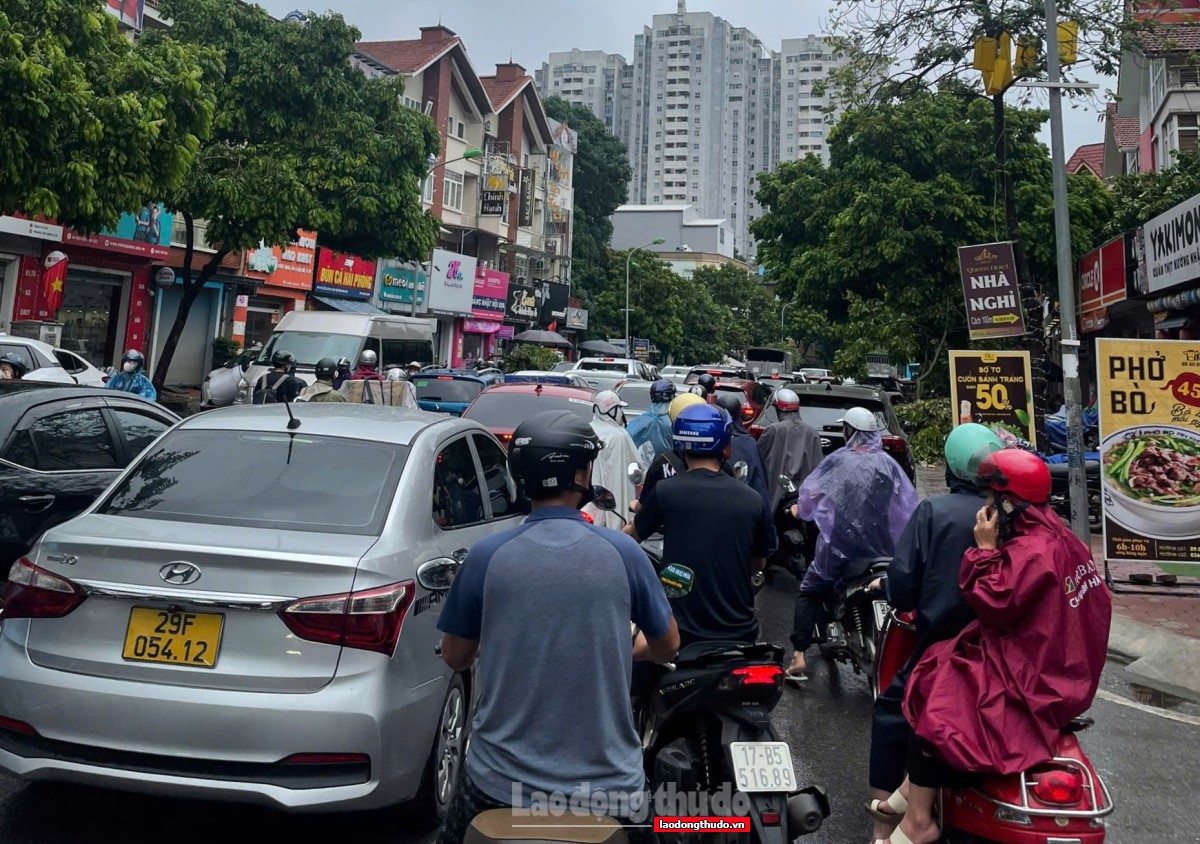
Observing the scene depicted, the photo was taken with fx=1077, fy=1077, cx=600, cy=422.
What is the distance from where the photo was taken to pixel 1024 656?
3.19m

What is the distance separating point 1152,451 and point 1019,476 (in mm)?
7029

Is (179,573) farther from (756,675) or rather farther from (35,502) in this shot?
(35,502)

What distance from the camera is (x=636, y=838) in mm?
2496

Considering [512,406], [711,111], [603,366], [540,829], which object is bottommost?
[540,829]

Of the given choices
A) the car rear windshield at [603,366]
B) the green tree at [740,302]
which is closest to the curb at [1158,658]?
the car rear windshield at [603,366]

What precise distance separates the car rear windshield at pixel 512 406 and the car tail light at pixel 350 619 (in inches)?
288

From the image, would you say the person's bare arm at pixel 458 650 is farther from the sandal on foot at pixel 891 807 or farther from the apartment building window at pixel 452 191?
the apartment building window at pixel 452 191

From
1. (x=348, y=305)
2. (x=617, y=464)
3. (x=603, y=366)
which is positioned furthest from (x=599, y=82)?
(x=617, y=464)

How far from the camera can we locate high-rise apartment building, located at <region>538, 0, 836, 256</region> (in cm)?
15388

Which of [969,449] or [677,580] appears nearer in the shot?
[677,580]

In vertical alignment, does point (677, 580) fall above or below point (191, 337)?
below

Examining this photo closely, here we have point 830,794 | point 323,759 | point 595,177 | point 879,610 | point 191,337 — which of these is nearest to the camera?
point 323,759

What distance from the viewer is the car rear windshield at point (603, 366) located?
1046 inches

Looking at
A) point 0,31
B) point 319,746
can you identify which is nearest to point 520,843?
point 319,746
